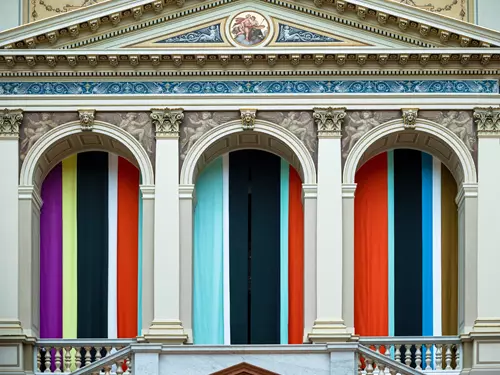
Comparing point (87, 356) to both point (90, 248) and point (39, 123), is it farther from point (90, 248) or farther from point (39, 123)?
point (39, 123)

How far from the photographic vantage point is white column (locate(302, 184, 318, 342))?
40.4m

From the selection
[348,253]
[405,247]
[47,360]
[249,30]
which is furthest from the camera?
[405,247]

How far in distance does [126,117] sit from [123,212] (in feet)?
7.44

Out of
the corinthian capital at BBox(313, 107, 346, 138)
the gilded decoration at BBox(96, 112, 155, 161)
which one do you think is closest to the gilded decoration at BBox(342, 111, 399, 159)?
the corinthian capital at BBox(313, 107, 346, 138)

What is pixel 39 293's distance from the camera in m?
41.4

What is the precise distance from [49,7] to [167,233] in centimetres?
626

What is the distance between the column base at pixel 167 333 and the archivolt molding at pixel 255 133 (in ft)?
10.4

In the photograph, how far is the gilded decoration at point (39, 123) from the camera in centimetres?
4119

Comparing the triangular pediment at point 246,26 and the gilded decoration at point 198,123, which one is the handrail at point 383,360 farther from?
the triangular pediment at point 246,26

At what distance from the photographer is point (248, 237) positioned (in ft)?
138

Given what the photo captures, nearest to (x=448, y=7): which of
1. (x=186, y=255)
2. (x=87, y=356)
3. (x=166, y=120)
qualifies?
(x=166, y=120)

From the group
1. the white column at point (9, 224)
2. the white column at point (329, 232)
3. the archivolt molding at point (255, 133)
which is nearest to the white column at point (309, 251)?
the white column at point (329, 232)

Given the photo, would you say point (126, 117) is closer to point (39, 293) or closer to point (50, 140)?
point (50, 140)

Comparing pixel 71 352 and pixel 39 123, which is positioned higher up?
pixel 39 123
